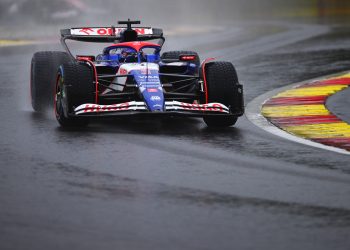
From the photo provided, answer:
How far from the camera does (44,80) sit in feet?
45.8

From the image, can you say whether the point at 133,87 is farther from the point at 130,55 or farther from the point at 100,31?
the point at 100,31

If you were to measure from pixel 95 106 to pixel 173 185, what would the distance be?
3104 millimetres

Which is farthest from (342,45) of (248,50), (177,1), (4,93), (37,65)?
(177,1)

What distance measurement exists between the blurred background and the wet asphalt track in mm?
21749

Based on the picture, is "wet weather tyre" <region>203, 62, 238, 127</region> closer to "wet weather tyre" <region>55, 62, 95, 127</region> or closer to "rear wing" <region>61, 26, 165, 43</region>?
"wet weather tyre" <region>55, 62, 95, 127</region>

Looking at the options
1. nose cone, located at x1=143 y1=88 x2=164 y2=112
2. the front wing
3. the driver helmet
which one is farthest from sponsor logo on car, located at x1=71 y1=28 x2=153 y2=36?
the front wing

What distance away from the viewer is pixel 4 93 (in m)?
16.3

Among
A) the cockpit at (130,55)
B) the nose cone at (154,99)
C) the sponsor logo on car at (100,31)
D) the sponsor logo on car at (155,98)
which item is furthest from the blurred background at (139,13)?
the sponsor logo on car at (155,98)

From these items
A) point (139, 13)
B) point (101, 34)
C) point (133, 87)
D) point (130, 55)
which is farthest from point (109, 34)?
point (139, 13)

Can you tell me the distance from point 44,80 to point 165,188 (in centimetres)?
570

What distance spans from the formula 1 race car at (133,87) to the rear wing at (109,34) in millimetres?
189

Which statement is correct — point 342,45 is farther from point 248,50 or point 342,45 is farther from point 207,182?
point 207,182

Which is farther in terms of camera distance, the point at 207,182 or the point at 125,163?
the point at 125,163

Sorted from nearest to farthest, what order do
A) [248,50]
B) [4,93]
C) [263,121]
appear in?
1. [263,121]
2. [4,93]
3. [248,50]
